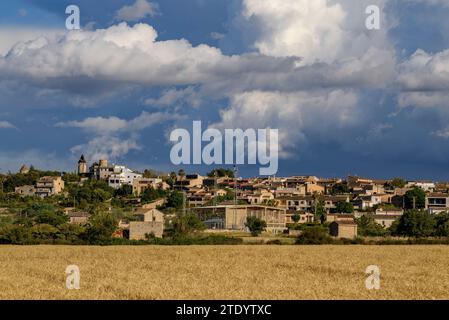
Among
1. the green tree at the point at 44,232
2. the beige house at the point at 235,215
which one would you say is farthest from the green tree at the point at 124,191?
the green tree at the point at 44,232

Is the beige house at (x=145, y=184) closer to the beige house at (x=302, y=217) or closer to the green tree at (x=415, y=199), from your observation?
the beige house at (x=302, y=217)

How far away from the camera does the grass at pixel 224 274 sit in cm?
2877

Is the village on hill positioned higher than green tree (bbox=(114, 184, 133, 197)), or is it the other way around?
green tree (bbox=(114, 184, 133, 197))

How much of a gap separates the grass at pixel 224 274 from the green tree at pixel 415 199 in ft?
308

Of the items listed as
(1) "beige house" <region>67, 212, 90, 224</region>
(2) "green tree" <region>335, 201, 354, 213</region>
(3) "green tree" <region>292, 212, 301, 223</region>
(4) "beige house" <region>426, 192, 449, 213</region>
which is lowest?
(1) "beige house" <region>67, 212, 90, 224</region>

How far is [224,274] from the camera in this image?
126 ft

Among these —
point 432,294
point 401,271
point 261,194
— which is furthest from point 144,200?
point 432,294

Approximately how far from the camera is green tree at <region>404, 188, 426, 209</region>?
15512 cm

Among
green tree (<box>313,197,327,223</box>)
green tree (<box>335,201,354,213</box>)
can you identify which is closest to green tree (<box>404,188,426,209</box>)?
green tree (<box>335,201,354,213</box>)

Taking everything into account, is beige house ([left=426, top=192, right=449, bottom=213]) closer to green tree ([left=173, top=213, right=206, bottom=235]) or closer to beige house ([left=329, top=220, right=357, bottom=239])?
beige house ([left=329, top=220, right=357, bottom=239])

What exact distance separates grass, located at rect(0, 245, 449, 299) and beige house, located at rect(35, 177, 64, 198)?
114929 millimetres

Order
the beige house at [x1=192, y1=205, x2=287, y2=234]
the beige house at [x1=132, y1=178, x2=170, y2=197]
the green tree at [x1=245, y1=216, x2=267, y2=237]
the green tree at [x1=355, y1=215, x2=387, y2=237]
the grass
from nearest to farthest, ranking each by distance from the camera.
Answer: the grass < the green tree at [x1=355, y1=215, x2=387, y2=237] < the green tree at [x1=245, y1=216, x2=267, y2=237] < the beige house at [x1=192, y1=205, x2=287, y2=234] < the beige house at [x1=132, y1=178, x2=170, y2=197]
